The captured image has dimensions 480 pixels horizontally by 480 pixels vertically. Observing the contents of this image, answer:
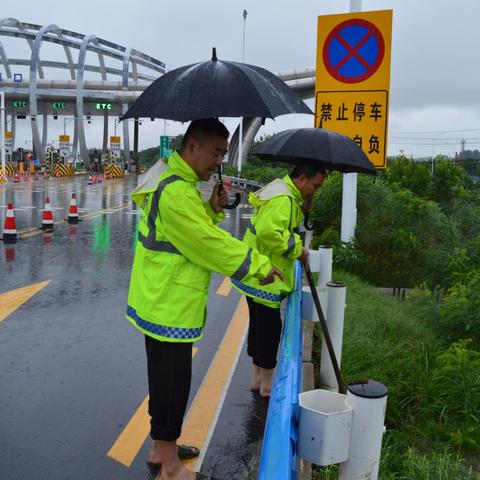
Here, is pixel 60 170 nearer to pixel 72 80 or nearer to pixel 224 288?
pixel 72 80

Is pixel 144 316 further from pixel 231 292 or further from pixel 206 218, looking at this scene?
pixel 231 292

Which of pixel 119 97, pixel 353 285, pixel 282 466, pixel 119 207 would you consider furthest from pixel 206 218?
pixel 119 97

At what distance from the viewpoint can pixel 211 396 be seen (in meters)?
4.30

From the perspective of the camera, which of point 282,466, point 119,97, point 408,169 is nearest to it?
point 282,466

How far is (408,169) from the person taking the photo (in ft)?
41.1

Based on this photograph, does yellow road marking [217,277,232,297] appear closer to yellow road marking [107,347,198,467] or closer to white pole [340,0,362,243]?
white pole [340,0,362,243]

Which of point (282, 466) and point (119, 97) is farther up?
point (119, 97)

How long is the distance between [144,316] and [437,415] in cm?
211

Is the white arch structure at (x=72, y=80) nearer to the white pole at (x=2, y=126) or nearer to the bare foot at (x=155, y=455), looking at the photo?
the white pole at (x=2, y=126)

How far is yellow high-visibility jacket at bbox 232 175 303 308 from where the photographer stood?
361 centimetres

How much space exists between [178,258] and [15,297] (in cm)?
497

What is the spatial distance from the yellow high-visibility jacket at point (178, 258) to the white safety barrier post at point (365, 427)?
0.89 m

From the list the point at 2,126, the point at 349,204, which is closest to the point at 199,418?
the point at 349,204

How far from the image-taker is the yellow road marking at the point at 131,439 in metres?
3.41
